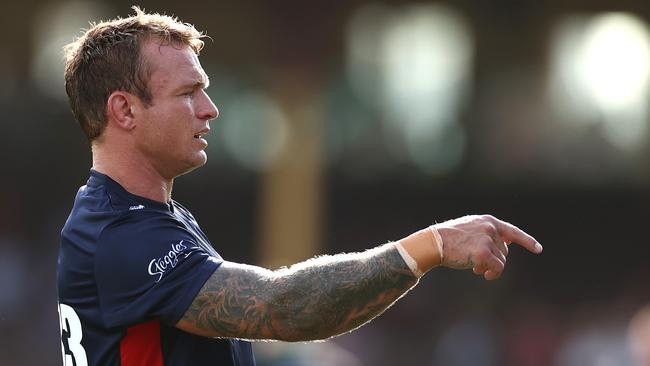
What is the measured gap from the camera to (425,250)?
3.55 metres

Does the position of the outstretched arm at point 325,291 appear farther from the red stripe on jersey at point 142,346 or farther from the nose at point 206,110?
the nose at point 206,110

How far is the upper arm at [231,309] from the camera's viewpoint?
355cm

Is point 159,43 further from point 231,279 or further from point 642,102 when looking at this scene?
point 642,102

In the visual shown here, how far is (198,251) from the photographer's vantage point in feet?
12.0

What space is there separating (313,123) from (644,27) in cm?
468

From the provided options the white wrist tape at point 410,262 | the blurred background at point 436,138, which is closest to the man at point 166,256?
the white wrist tape at point 410,262

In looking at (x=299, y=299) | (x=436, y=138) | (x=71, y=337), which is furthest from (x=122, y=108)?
(x=436, y=138)

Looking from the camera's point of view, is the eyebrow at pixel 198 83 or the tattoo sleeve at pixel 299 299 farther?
the eyebrow at pixel 198 83

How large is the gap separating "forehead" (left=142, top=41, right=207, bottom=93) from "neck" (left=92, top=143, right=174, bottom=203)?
0.23 meters

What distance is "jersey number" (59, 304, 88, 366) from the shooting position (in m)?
3.85

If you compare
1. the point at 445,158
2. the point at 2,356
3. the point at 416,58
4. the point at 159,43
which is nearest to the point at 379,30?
the point at 416,58

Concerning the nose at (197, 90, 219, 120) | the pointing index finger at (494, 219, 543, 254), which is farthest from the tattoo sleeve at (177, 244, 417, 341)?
the nose at (197, 90, 219, 120)

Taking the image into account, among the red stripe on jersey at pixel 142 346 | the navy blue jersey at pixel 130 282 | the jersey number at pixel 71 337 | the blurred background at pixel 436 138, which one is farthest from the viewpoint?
the blurred background at pixel 436 138

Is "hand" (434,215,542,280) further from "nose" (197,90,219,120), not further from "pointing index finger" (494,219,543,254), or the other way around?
"nose" (197,90,219,120)
